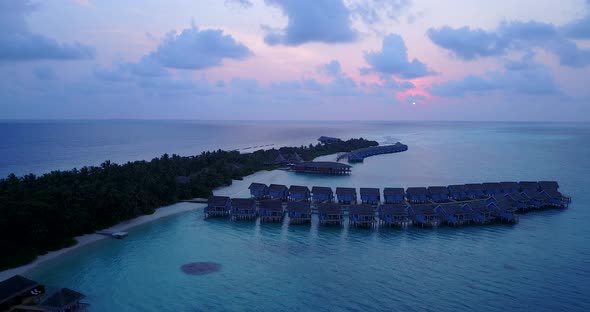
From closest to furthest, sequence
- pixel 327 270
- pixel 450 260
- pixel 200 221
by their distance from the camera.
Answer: pixel 327 270
pixel 450 260
pixel 200 221

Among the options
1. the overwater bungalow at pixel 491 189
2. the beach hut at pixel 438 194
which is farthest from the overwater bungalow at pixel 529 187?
the beach hut at pixel 438 194

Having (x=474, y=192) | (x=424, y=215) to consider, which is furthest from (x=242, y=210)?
(x=474, y=192)

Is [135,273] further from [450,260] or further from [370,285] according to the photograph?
[450,260]

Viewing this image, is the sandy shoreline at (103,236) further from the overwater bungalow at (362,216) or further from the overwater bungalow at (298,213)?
the overwater bungalow at (362,216)

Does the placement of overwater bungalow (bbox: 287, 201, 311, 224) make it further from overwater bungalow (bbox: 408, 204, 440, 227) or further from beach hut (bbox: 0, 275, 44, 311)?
beach hut (bbox: 0, 275, 44, 311)

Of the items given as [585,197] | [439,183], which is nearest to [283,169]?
[439,183]

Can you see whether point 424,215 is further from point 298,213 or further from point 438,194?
point 298,213
